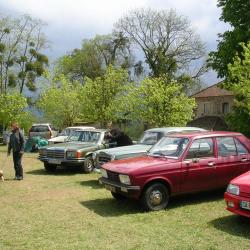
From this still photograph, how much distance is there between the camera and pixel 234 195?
28.1ft

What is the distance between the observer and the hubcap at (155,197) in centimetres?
990

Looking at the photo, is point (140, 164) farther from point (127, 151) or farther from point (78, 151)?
point (78, 151)

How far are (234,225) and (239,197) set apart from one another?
0.61 m

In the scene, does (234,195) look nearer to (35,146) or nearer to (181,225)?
(181,225)

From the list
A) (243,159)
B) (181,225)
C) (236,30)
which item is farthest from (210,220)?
(236,30)

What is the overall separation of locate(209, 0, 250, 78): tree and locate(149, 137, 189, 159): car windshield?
18.0 metres

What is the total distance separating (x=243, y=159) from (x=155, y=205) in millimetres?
2607

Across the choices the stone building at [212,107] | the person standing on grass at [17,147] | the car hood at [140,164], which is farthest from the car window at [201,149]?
the stone building at [212,107]

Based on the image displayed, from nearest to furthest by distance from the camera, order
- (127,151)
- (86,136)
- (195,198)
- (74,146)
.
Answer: (195,198) → (127,151) → (74,146) → (86,136)

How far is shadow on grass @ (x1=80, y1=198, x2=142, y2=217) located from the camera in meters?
9.97

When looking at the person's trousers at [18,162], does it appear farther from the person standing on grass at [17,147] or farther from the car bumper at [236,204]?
the car bumper at [236,204]

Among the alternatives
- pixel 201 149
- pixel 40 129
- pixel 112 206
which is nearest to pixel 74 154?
pixel 112 206

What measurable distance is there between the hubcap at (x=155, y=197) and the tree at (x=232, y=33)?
1947 cm

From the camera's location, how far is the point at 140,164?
10094mm
